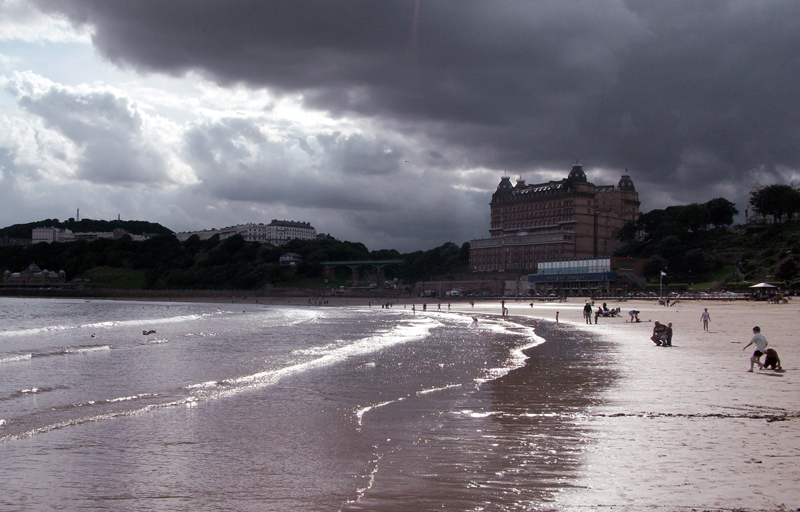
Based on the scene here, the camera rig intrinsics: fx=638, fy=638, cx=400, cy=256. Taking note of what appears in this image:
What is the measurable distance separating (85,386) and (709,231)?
120296 millimetres

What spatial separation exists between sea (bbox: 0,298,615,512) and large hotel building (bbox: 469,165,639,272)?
377 feet

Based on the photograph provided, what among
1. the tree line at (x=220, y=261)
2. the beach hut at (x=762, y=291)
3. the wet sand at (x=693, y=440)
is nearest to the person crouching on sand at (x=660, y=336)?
the wet sand at (x=693, y=440)

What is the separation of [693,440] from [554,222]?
460 feet

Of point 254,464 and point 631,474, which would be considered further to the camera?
point 254,464

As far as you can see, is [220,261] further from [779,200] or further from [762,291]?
[762,291]

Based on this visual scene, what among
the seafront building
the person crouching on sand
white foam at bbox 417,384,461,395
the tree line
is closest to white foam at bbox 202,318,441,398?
white foam at bbox 417,384,461,395

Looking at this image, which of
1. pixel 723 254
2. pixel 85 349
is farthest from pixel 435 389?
pixel 723 254

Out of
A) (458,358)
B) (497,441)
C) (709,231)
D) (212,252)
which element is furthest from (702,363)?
(212,252)

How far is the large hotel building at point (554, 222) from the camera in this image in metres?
135

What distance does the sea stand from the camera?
7629 mm

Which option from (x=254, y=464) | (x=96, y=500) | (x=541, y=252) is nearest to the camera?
(x=96, y=500)

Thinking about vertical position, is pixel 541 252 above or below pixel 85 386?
above

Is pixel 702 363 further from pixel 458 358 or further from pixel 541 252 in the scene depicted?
pixel 541 252

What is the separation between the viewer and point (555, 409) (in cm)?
1242
